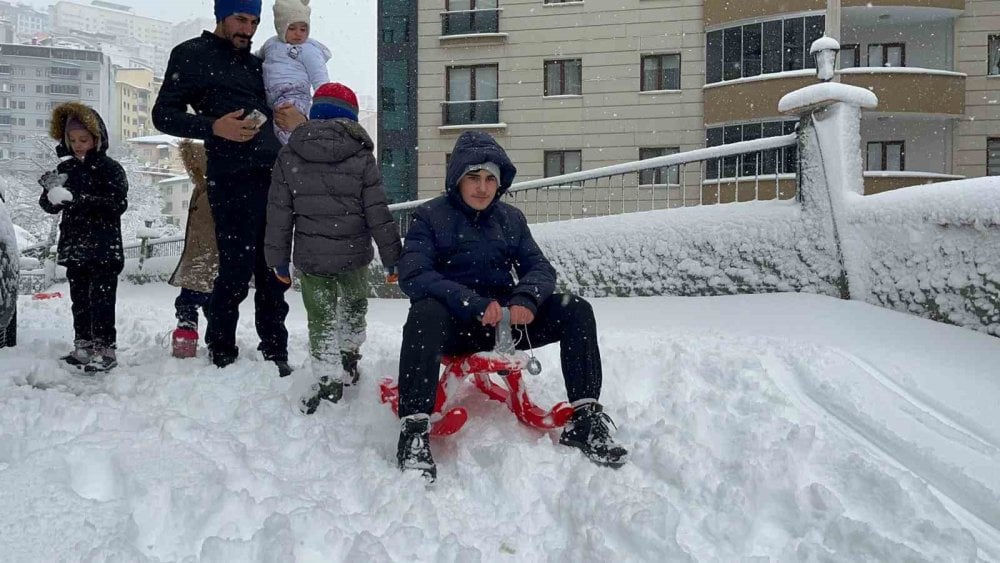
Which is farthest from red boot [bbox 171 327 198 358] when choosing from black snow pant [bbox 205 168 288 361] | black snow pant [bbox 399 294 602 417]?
black snow pant [bbox 399 294 602 417]

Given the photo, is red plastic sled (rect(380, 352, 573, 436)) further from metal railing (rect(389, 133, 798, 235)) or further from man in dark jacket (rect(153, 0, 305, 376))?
metal railing (rect(389, 133, 798, 235))

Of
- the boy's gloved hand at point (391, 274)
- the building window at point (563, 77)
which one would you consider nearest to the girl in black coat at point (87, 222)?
the boy's gloved hand at point (391, 274)

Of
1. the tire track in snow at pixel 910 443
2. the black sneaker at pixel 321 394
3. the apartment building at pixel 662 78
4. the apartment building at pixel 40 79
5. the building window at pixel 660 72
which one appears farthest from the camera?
the apartment building at pixel 40 79

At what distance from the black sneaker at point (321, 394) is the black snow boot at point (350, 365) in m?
0.14

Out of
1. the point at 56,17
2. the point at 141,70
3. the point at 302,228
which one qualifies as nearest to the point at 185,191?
the point at 141,70

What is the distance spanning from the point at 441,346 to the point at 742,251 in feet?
15.2

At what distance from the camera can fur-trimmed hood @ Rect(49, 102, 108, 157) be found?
13.1 feet

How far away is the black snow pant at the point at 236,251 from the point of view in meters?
3.66

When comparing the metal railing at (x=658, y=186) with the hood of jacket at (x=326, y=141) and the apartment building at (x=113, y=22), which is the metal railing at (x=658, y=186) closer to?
the hood of jacket at (x=326, y=141)

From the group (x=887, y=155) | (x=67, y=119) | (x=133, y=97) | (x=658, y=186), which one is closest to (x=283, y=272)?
(x=67, y=119)

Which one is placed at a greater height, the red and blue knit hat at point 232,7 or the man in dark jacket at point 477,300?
the red and blue knit hat at point 232,7

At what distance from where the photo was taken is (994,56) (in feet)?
50.8

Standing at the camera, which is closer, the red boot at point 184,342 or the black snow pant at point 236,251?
the black snow pant at point 236,251

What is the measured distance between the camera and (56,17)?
17850cm
